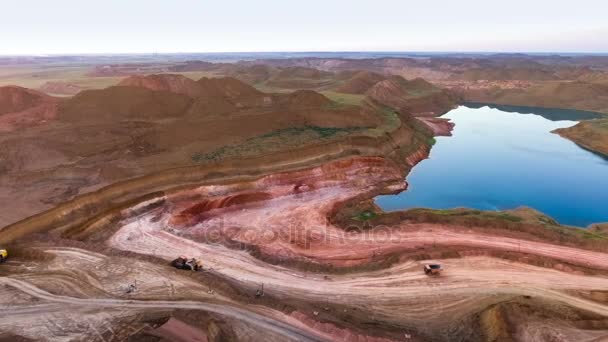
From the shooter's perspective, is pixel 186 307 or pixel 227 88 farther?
pixel 227 88

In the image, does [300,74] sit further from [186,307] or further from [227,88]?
[186,307]

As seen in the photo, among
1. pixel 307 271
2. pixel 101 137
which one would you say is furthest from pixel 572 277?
pixel 101 137

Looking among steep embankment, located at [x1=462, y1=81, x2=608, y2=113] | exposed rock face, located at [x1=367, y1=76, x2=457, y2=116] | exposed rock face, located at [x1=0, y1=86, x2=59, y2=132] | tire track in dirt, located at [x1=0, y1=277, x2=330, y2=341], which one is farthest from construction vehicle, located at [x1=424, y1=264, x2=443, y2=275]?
steep embankment, located at [x1=462, y1=81, x2=608, y2=113]

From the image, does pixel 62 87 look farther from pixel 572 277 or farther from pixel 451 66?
pixel 451 66

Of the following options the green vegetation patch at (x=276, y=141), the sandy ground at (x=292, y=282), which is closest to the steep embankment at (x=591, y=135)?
the green vegetation patch at (x=276, y=141)
